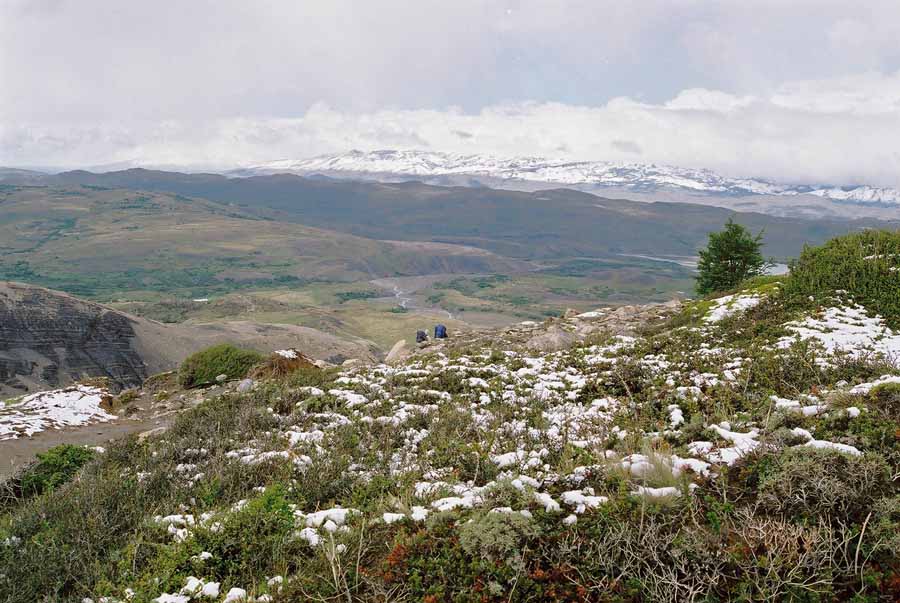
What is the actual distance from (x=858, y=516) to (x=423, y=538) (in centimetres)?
515

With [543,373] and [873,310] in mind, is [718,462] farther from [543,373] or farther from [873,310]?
[873,310]

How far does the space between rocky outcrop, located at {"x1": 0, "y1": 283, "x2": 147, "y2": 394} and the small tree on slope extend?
53535 millimetres

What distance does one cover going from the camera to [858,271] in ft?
61.0

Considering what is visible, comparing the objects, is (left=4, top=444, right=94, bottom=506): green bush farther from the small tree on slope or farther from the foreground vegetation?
the small tree on slope

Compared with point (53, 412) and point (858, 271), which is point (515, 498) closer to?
point (858, 271)

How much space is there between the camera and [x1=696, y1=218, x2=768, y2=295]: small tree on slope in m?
35.3

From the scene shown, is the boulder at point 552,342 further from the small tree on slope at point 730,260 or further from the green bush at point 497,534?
the small tree on slope at point 730,260

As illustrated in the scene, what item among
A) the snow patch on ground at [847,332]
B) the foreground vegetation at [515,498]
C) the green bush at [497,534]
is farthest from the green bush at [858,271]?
the green bush at [497,534]

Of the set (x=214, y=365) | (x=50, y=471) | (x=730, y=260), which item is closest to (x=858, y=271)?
(x=730, y=260)

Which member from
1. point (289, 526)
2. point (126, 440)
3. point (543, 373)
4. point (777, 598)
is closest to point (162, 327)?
point (126, 440)

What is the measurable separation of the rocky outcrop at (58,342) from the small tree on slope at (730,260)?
53.5m

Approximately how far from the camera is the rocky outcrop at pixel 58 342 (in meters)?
50.6

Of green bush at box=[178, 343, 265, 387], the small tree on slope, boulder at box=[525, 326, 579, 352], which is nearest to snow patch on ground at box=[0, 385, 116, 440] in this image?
green bush at box=[178, 343, 265, 387]

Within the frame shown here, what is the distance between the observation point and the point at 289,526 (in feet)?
23.0
